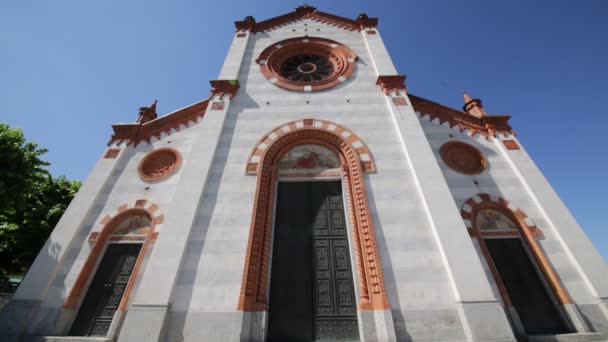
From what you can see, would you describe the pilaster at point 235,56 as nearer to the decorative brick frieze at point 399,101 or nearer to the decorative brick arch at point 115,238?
the decorative brick arch at point 115,238

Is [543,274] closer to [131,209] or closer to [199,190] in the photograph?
[199,190]

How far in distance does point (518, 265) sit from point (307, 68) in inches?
406

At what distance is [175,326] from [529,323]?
312 inches

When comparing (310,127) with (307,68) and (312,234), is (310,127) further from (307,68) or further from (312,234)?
(307,68)

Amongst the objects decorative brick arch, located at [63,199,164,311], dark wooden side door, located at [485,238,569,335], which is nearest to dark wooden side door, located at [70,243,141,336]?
decorative brick arch, located at [63,199,164,311]

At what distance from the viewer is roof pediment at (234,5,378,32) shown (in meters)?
12.7

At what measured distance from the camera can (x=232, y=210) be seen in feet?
21.0

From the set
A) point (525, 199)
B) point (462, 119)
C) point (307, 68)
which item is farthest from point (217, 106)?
point (525, 199)

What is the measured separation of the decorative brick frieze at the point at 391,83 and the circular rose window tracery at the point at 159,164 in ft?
25.4

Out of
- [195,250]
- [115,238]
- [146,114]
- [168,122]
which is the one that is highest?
[146,114]

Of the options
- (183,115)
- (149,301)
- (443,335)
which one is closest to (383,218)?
(443,335)

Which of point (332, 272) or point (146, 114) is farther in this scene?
point (146, 114)

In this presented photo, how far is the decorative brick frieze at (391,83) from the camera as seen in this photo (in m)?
9.02

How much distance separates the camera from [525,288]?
Result: 20.2ft
